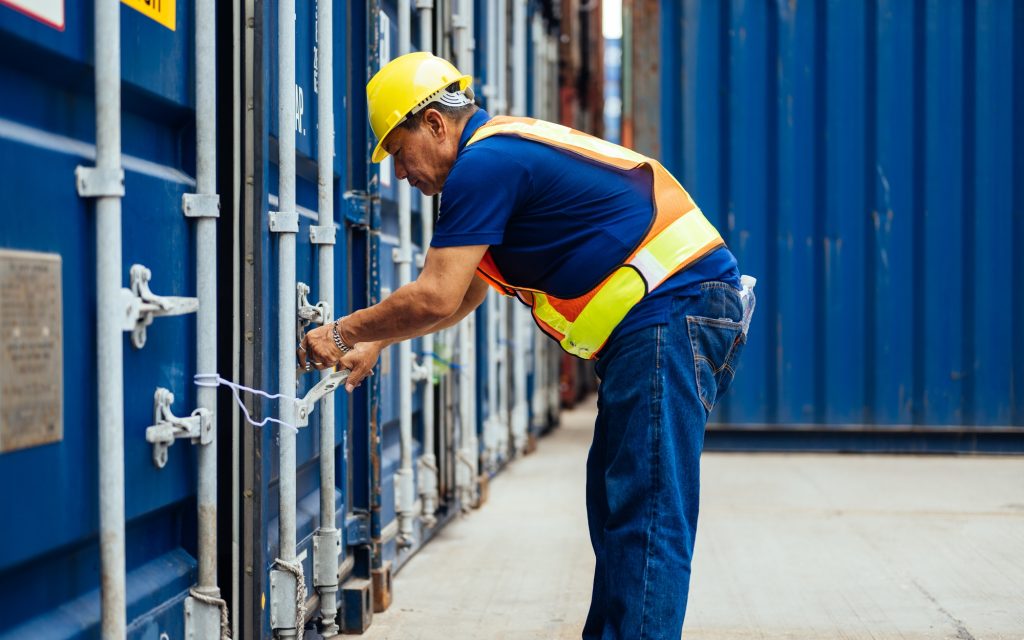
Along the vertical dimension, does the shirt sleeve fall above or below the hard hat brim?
below

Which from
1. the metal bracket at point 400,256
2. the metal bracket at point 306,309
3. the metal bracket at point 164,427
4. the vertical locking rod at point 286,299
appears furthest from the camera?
the metal bracket at point 400,256

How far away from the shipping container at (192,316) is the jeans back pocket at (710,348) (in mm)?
911

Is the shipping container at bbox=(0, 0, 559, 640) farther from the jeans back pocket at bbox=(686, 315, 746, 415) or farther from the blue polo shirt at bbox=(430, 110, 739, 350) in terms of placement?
the jeans back pocket at bbox=(686, 315, 746, 415)

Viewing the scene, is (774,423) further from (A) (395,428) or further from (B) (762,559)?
(A) (395,428)

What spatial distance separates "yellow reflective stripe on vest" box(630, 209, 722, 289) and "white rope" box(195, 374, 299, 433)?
2.90 feet

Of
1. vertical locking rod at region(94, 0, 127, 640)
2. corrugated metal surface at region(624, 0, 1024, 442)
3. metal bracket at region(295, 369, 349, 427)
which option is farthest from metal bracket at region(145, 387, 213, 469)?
corrugated metal surface at region(624, 0, 1024, 442)

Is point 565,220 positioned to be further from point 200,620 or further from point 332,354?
point 200,620

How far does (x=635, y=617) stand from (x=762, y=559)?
2.10m

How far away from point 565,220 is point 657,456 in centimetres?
57

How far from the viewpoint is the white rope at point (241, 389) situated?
8.10 feet

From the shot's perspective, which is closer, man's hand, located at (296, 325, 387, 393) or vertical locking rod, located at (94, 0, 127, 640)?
vertical locking rod, located at (94, 0, 127, 640)

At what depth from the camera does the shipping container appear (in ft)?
6.22

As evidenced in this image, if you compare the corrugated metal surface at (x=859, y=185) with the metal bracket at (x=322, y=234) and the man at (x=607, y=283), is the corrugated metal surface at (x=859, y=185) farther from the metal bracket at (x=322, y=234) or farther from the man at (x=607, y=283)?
the man at (x=607, y=283)

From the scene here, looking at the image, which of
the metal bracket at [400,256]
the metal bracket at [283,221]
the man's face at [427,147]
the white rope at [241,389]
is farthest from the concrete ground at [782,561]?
the man's face at [427,147]
